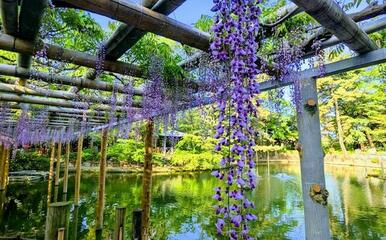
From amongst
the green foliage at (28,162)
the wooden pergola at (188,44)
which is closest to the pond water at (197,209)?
the green foliage at (28,162)

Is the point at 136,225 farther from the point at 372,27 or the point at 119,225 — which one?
the point at 372,27

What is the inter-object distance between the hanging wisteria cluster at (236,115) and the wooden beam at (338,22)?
0.37 meters

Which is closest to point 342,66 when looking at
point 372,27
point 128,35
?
point 372,27

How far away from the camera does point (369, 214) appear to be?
26.0 feet

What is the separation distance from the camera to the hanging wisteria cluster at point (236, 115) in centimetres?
115

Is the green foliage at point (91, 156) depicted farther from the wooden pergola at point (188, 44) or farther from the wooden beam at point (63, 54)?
the wooden beam at point (63, 54)

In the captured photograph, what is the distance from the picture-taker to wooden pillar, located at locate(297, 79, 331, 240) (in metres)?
2.55

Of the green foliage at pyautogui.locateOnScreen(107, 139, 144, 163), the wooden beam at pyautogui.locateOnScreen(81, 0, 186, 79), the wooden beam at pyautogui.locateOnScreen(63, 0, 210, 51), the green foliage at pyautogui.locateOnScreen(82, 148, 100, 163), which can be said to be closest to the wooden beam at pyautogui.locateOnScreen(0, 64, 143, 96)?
the wooden beam at pyautogui.locateOnScreen(81, 0, 186, 79)

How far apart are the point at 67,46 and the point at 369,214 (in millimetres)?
9004

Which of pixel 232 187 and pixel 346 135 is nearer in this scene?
pixel 232 187

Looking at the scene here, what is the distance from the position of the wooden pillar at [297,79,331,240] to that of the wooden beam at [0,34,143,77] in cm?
186

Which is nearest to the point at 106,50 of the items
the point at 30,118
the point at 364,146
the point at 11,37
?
the point at 11,37

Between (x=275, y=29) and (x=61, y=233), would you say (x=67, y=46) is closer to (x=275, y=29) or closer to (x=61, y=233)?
(x=61, y=233)

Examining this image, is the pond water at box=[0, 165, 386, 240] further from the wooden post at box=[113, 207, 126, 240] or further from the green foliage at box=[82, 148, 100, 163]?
the green foliage at box=[82, 148, 100, 163]
